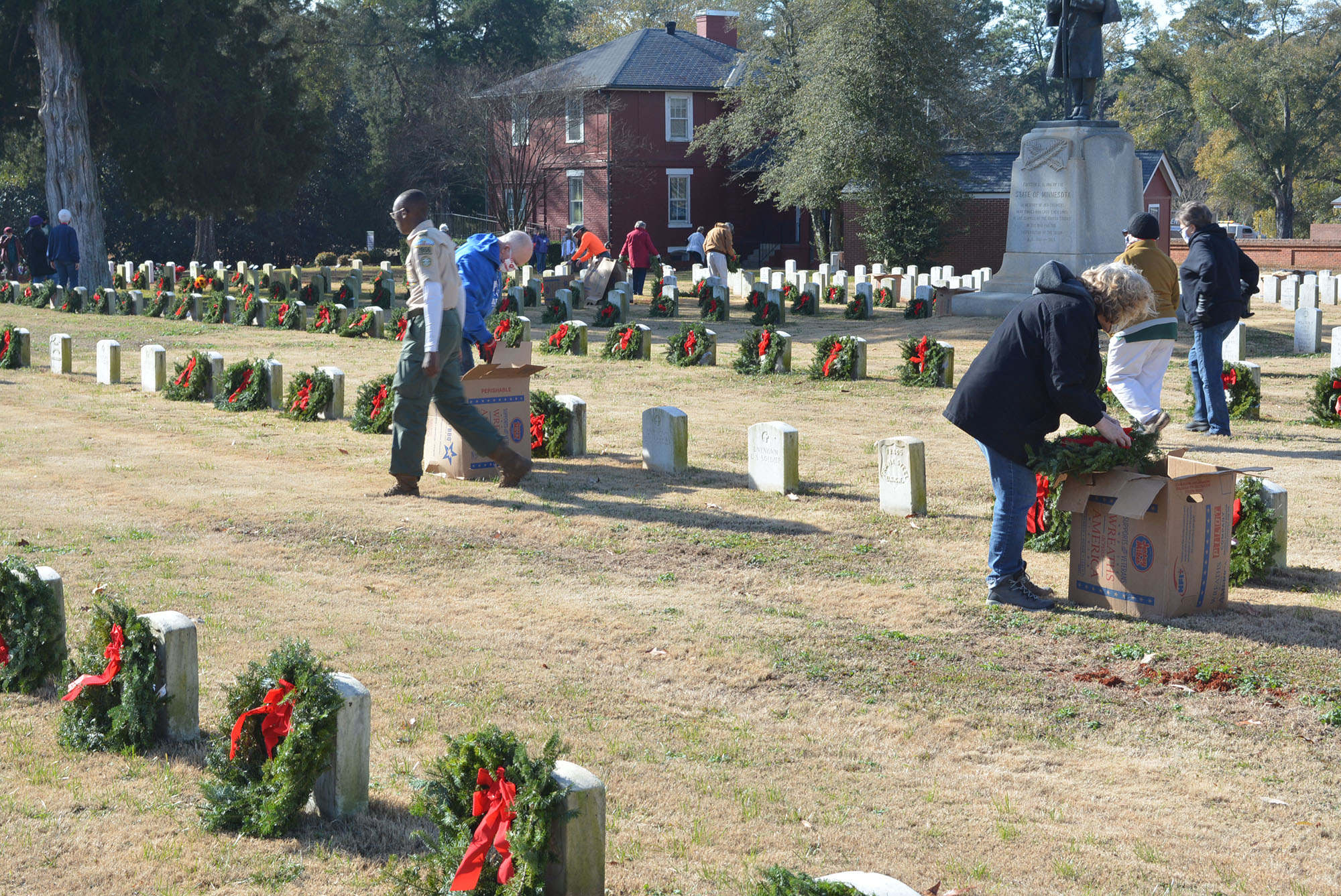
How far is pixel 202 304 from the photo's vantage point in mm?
22922

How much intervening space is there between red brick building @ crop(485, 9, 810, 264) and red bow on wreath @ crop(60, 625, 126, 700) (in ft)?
124

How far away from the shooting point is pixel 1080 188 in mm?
19828

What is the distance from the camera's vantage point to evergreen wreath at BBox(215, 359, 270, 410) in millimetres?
12430

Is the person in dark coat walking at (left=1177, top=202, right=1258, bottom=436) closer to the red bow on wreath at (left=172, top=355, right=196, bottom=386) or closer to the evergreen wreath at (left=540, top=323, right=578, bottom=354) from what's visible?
the evergreen wreath at (left=540, top=323, right=578, bottom=354)

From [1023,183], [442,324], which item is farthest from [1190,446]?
[1023,183]

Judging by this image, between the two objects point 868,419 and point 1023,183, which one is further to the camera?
point 1023,183

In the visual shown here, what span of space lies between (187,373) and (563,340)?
5.42 meters

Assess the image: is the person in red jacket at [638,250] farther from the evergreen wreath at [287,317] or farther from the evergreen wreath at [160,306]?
the evergreen wreath at [160,306]

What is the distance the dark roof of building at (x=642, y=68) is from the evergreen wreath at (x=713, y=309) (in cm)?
2160

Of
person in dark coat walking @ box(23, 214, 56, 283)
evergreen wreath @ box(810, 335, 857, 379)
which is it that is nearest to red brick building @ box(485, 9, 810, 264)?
person in dark coat walking @ box(23, 214, 56, 283)

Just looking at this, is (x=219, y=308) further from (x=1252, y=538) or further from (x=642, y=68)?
(x=642, y=68)

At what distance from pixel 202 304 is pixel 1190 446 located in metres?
17.6

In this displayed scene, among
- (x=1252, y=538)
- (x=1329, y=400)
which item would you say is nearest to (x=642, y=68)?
(x=1329, y=400)

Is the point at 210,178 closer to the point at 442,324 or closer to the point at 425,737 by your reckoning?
the point at 442,324
